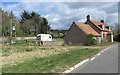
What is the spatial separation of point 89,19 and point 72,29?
1810 cm

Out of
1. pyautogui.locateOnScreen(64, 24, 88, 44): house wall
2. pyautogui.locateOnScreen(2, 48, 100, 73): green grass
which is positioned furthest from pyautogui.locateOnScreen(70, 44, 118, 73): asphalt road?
pyautogui.locateOnScreen(64, 24, 88, 44): house wall

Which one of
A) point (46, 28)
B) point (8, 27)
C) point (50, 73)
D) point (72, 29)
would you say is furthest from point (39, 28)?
point (50, 73)

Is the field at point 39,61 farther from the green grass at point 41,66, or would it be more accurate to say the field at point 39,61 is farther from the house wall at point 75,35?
the house wall at point 75,35

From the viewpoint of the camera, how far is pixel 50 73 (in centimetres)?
1352

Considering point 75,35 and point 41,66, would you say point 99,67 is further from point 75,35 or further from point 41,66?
point 75,35

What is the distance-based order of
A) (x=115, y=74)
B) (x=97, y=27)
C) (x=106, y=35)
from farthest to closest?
(x=106, y=35) < (x=97, y=27) < (x=115, y=74)

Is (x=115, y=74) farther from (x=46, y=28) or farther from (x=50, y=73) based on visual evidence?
(x=46, y=28)

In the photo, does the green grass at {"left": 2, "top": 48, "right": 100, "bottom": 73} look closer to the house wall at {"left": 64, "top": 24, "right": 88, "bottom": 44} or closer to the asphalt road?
the asphalt road

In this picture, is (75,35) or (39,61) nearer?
(39,61)

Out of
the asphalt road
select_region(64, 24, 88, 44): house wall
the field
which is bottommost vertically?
the asphalt road

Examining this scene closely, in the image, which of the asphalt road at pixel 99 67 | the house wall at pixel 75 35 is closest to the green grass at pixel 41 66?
the asphalt road at pixel 99 67

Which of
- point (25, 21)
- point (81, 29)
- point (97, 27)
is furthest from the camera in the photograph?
point (25, 21)

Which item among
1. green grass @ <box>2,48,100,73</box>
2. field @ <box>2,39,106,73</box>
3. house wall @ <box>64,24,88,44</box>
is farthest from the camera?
house wall @ <box>64,24,88,44</box>

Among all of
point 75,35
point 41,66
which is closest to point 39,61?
point 41,66
